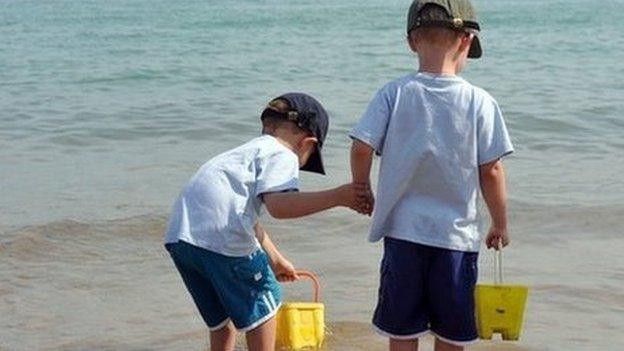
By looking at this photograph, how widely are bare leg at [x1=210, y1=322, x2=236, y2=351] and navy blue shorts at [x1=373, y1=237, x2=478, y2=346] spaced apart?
25.8 inches

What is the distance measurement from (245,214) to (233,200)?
7 cm

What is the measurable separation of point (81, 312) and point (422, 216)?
2719mm

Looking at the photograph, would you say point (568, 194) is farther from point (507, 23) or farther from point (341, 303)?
point (507, 23)

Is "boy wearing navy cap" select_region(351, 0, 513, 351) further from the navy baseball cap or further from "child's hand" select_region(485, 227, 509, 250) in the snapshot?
the navy baseball cap

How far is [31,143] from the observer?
11.5 metres

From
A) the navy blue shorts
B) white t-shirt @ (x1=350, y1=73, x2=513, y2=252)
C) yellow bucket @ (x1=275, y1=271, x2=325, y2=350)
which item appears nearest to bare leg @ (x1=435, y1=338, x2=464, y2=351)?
the navy blue shorts

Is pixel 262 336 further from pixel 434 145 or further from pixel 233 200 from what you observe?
pixel 434 145

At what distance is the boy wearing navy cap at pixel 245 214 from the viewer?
418cm

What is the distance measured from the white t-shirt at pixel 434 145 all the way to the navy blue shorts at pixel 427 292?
60mm

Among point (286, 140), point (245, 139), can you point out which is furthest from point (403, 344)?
point (245, 139)


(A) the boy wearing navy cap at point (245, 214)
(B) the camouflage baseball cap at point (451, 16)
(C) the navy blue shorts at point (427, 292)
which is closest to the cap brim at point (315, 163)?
(A) the boy wearing navy cap at point (245, 214)

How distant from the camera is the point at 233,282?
4230mm

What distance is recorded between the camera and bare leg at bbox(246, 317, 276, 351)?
4.32 m

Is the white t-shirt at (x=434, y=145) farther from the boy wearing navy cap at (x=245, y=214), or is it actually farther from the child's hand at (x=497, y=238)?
the boy wearing navy cap at (x=245, y=214)
